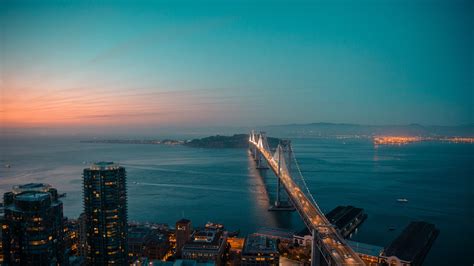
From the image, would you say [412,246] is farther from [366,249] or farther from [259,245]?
[259,245]

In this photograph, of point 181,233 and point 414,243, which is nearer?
point 414,243

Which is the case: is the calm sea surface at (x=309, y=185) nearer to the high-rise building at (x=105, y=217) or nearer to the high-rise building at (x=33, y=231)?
the high-rise building at (x=105, y=217)

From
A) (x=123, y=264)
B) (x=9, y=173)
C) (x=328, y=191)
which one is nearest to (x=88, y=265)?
(x=123, y=264)

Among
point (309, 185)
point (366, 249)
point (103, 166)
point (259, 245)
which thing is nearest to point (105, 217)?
point (103, 166)

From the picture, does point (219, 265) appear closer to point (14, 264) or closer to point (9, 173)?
point (14, 264)

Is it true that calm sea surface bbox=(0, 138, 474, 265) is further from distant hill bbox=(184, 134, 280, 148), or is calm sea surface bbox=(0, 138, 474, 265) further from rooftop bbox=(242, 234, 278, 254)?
distant hill bbox=(184, 134, 280, 148)

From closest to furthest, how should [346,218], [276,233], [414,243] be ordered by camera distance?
[414,243] < [276,233] < [346,218]

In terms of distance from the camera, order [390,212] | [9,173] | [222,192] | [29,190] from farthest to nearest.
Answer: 1. [9,173]
2. [222,192]
3. [390,212]
4. [29,190]
